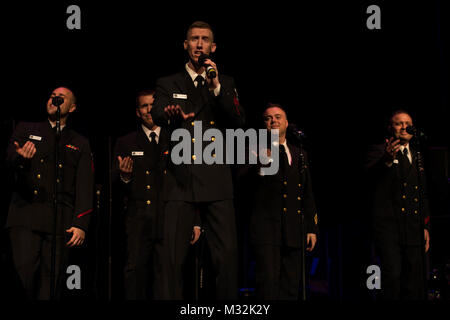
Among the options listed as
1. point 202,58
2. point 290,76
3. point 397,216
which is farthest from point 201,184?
point 290,76

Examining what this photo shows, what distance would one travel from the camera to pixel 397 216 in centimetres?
551

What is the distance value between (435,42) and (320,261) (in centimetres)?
308

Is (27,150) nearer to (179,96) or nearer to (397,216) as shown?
(179,96)

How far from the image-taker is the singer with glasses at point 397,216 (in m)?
5.37

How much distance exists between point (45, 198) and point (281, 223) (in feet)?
6.47

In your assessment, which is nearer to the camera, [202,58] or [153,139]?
[202,58]

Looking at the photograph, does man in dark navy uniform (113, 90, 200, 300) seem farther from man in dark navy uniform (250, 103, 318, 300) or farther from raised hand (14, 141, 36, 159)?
raised hand (14, 141, 36, 159)

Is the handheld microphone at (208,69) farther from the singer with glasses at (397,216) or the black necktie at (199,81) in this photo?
the singer with glasses at (397,216)

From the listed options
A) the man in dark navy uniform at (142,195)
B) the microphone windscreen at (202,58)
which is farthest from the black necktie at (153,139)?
the microphone windscreen at (202,58)

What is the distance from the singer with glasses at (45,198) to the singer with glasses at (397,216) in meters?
2.72

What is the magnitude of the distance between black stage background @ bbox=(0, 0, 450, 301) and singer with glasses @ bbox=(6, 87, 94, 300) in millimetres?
1229
